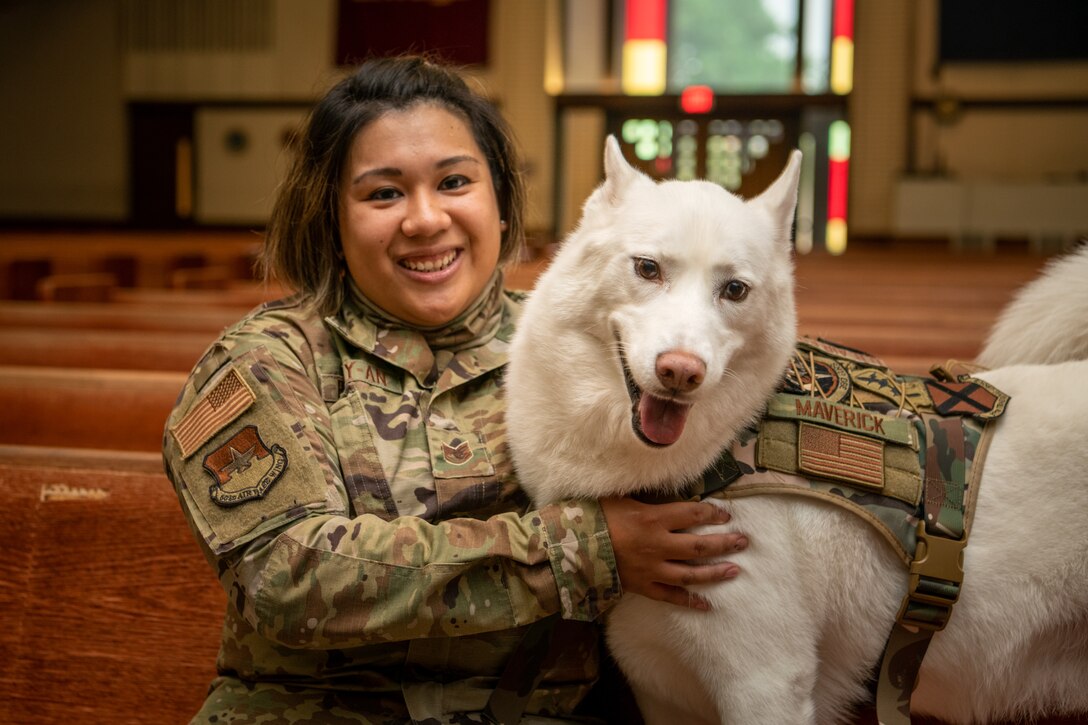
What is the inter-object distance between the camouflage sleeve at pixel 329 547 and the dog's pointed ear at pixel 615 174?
50 centimetres

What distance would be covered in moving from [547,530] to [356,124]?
2.65 ft

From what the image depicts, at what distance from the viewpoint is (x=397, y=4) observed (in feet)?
41.6

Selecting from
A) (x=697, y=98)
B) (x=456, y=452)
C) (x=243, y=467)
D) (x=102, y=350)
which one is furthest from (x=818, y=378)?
(x=697, y=98)

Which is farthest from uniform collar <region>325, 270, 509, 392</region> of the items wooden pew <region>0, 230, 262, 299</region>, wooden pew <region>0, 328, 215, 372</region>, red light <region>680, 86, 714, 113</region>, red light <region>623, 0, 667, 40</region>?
red light <region>623, 0, 667, 40</region>

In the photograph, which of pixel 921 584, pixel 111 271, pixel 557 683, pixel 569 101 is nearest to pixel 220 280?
pixel 111 271

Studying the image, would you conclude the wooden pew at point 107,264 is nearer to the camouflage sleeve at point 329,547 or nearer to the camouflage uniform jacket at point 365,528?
the camouflage uniform jacket at point 365,528

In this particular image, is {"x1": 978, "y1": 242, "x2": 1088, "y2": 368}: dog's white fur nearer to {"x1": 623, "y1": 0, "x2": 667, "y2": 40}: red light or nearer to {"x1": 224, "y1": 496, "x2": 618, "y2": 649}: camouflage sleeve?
{"x1": 224, "y1": 496, "x2": 618, "y2": 649}: camouflage sleeve

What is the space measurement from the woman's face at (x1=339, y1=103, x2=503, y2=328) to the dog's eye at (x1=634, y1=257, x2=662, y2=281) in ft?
1.50

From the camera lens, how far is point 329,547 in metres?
1.42

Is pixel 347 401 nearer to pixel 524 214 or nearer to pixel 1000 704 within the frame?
pixel 524 214

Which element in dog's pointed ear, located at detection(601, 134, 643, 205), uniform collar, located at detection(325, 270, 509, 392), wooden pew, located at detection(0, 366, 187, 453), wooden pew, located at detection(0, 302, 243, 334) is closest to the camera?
dog's pointed ear, located at detection(601, 134, 643, 205)

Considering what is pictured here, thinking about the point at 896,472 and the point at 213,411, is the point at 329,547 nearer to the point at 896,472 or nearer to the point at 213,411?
the point at 213,411

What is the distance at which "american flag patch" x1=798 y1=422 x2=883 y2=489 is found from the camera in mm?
1453

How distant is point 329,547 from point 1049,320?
1.25 meters
